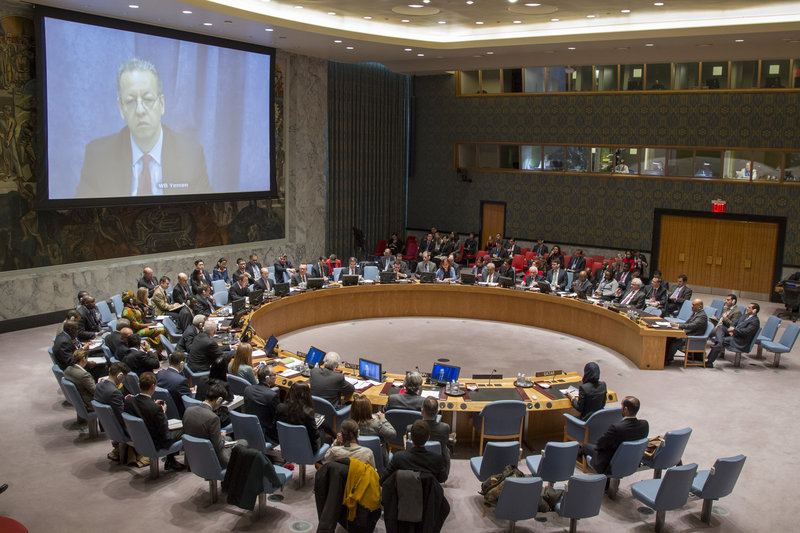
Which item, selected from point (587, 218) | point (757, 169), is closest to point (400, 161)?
point (587, 218)

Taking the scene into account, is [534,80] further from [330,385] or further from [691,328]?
[330,385]

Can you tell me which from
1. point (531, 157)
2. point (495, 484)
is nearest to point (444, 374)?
point (495, 484)

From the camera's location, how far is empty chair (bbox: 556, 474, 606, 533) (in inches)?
222

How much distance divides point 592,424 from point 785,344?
5.60 metres

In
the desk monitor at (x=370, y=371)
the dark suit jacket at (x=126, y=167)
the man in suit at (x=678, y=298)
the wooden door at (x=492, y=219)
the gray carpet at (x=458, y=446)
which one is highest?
the dark suit jacket at (x=126, y=167)

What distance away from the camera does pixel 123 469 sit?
700cm

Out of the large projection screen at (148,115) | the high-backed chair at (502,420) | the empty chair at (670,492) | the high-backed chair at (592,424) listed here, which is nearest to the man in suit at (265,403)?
the high-backed chair at (502,420)

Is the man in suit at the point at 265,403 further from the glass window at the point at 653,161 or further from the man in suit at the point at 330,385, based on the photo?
the glass window at the point at 653,161

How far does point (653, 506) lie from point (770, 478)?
215 centimetres

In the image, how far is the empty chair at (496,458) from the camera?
244 inches

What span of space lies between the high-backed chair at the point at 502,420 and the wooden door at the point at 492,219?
12926 millimetres

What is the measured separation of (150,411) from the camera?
21.3 feet

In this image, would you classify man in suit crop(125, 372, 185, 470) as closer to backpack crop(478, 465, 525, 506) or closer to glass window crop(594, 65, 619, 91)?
backpack crop(478, 465, 525, 506)

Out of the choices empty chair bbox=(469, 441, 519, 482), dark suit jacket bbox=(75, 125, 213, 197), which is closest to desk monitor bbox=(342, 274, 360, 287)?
dark suit jacket bbox=(75, 125, 213, 197)
